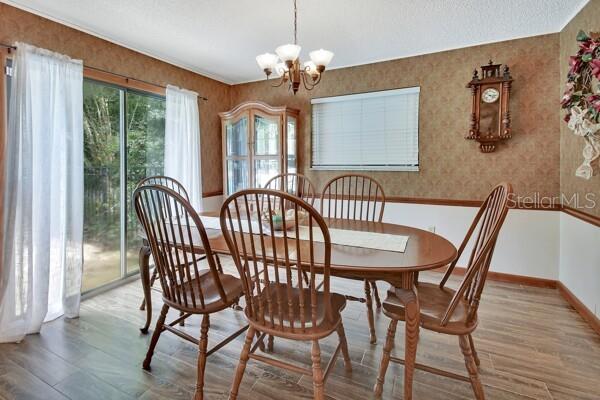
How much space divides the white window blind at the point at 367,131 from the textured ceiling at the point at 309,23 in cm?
49

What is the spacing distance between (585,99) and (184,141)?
3379 millimetres

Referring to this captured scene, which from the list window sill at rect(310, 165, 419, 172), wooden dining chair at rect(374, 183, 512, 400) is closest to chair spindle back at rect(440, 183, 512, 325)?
wooden dining chair at rect(374, 183, 512, 400)

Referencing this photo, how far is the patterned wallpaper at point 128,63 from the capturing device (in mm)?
2309

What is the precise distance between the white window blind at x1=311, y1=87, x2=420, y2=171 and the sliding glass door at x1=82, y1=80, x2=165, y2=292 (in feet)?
6.15

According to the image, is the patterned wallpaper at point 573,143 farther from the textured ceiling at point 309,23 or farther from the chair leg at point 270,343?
the chair leg at point 270,343

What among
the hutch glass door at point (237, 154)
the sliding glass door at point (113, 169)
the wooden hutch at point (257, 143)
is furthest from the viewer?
the hutch glass door at point (237, 154)

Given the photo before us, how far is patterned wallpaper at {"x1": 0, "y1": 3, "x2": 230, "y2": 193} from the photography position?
231 cm

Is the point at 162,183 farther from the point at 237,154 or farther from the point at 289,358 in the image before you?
the point at 289,358

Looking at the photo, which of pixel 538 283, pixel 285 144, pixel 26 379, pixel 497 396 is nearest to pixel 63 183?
pixel 26 379

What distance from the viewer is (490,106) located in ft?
9.94

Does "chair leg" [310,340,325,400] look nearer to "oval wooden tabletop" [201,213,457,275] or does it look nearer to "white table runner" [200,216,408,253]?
"oval wooden tabletop" [201,213,457,275]

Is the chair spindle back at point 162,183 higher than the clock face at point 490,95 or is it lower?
lower

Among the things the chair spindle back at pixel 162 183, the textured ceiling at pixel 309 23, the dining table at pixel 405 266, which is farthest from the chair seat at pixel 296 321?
the textured ceiling at pixel 309 23

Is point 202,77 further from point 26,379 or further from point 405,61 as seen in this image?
point 26,379
